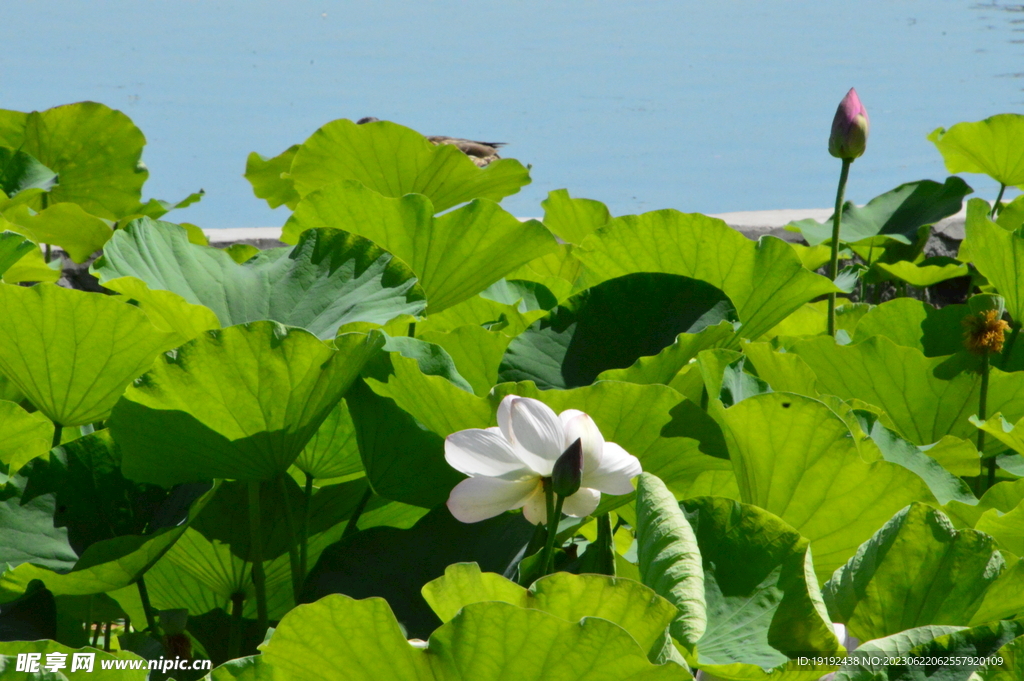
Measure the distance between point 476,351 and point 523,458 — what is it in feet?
0.70

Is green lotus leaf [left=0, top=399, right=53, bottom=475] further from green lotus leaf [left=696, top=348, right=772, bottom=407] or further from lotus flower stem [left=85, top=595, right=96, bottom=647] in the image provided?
green lotus leaf [left=696, top=348, right=772, bottom=407]

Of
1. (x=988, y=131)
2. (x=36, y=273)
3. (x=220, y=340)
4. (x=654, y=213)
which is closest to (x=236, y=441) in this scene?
(x=220, y=340)

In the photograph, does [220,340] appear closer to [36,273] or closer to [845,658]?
[845,658]

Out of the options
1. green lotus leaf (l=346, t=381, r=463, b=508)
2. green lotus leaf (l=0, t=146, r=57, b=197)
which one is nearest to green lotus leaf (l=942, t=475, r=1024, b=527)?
green lotus leaf (l=346, t=381, r=463, b=508)

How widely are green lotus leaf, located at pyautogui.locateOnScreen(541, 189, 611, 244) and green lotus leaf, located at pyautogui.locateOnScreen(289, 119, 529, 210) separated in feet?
0.70

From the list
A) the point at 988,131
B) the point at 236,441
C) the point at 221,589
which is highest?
the point at 988,131

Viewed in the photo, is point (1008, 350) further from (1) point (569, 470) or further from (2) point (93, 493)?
(2) point (93, 493)

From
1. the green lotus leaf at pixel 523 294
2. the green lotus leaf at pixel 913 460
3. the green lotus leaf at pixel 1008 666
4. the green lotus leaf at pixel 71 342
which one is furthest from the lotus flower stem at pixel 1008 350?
the green lotus leaf at pixel 71 342

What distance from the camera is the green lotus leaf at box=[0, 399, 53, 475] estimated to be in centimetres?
50

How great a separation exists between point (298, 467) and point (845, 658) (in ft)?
0.99

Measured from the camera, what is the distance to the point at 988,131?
1112 mm

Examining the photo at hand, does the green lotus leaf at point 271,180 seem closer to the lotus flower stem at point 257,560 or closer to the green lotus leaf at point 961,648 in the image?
the lotus flower stem at point 257,560

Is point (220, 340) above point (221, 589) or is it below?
above

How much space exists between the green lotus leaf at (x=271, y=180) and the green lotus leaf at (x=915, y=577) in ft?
2.83
